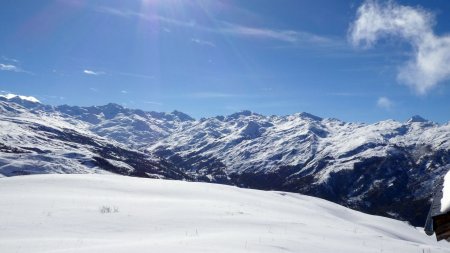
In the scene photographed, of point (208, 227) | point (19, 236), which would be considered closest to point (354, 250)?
point (208, 227)

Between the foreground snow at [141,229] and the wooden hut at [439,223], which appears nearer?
the wooden hut at [439,223]

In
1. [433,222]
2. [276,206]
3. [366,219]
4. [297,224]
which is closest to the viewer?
[433,222]

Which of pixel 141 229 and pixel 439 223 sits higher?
pixel 439 223

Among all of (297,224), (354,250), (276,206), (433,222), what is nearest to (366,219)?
(276,206)

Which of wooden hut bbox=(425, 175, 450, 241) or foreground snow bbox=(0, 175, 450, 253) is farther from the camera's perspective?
foreground snow bbox=(0, 175, 450, 253)

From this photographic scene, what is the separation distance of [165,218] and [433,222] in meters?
12.8

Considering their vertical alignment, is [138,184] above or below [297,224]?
above

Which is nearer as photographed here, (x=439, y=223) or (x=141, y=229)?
(x=439, y=223)

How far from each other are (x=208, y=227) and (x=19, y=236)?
7.46 metres

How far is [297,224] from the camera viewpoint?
21578 millimetres

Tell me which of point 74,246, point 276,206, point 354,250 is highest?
point 276,206

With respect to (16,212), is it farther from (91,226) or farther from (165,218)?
(165,218)

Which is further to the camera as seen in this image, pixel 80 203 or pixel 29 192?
pixel 29 192

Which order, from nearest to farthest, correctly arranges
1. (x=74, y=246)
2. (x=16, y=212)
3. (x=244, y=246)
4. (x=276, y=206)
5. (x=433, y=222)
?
(x=433, y=222), (x=74, y=246), (x=244, y=246), (x=16, y=212), (x=276, y=206)
